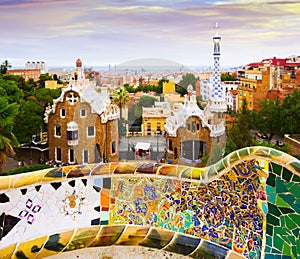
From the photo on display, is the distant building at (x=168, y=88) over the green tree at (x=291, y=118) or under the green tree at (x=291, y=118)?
over

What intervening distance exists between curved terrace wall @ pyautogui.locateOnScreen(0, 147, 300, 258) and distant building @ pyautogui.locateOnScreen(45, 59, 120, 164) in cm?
843

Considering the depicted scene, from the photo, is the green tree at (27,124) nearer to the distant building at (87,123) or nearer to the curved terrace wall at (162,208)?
the distant building at (87,123)

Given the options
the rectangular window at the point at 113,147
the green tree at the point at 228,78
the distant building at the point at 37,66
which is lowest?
the rectangular window at the point at 113,147

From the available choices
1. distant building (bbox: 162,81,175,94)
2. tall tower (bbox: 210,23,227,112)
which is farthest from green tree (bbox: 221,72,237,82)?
tall tower (bbox: 210,23,227,112)

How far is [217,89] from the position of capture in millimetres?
12188

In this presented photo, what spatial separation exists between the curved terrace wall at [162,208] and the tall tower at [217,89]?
9.05 meters

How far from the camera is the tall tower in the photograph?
1144cm

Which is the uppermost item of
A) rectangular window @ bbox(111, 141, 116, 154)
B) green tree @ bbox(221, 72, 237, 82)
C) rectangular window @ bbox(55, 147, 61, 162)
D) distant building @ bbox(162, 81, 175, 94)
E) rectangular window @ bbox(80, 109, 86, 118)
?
distant building @ bbox(162, 81, 175, 94)

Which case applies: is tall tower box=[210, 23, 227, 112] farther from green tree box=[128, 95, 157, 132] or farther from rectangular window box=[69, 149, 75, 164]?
rectangular window box=[69, 149, 75, 164]

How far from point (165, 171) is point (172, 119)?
7973 millimetres

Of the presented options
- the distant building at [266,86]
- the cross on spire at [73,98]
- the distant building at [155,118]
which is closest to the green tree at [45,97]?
the cross on spire at [73,98]

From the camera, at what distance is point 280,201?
1.92 metres

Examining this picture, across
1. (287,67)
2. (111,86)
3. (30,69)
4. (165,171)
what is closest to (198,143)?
(111,86)

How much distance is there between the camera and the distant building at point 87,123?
10891mm
